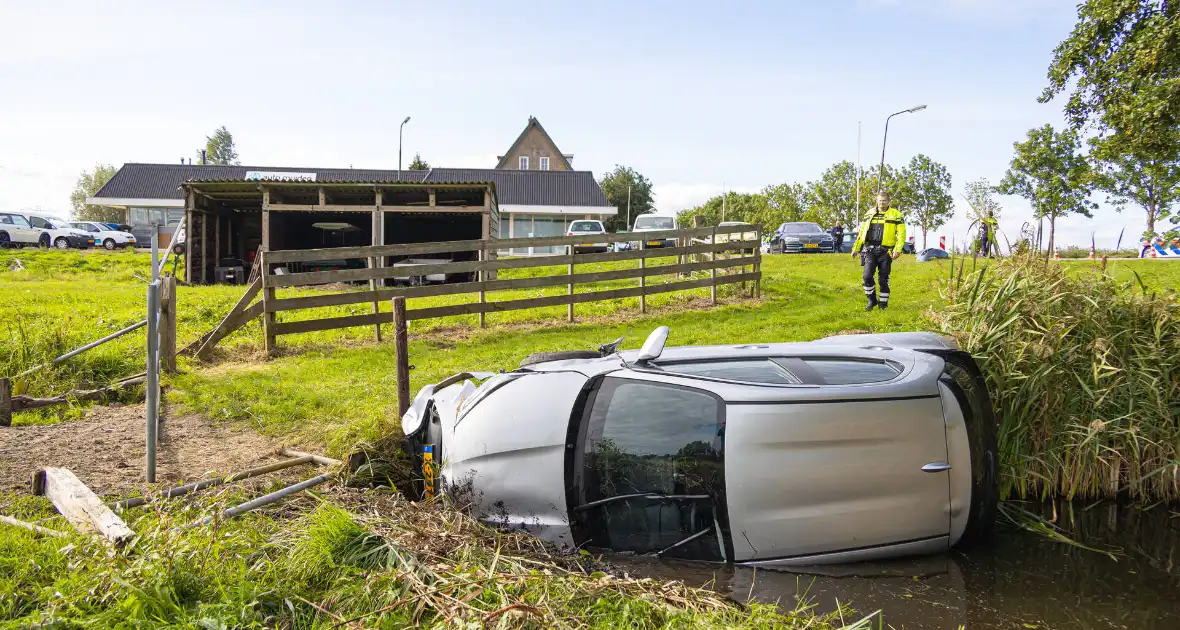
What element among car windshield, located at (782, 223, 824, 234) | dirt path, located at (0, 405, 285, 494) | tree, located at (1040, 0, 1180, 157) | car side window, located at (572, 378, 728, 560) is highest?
tree, located at (1040, 0, 1180, 157)

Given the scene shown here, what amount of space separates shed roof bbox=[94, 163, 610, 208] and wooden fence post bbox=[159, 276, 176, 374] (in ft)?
84.2

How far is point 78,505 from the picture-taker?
13.6ft

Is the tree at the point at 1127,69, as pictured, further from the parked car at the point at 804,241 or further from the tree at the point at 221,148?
the tree at the point at 221,148

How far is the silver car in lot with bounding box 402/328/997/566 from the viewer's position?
3553 mm

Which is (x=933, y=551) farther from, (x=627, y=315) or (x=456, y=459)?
(x=627, y=315)

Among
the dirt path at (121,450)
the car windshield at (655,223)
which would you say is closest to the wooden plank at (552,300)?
the dirt path at (121,450)

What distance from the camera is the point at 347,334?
1147 centimetres

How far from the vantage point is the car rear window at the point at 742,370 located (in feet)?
12.4

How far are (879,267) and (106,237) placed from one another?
30957mm

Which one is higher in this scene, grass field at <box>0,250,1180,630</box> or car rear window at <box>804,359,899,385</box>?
car rear window at <box>804,359,899,385</box>

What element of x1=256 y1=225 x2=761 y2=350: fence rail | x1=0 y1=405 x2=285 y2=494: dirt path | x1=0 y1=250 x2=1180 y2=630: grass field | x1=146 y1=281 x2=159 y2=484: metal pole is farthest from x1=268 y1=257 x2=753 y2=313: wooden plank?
x1=146 y1=281 x2=159 y2=484: metal pole

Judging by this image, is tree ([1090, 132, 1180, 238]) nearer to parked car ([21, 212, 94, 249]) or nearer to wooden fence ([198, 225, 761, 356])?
wooden fence ([198, 225, 761, 356])

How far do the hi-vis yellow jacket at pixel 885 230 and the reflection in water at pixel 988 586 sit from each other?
24.6ft

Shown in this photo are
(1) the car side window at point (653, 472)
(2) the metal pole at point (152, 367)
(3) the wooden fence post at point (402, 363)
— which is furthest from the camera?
(3) the wooden fence post at point (402, 363)
